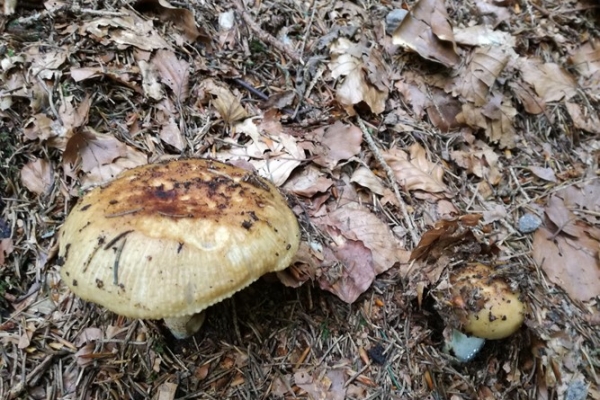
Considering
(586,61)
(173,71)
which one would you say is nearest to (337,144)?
(173,71)

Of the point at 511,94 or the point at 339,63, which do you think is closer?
the point at 339,63

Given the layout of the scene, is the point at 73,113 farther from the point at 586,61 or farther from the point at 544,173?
the point at 586,61

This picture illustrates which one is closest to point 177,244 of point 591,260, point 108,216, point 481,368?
point 108,216

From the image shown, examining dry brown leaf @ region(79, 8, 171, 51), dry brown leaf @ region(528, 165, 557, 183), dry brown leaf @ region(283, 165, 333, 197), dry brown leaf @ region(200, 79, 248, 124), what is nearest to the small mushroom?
dry brown leaf @ region(283, 165, 333, 197)

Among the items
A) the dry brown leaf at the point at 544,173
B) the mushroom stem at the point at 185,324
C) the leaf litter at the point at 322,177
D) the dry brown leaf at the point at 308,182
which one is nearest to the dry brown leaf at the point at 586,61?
the leaf litter at the point at 322,177

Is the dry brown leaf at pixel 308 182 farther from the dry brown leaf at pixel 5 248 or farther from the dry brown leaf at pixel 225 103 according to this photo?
the dry brown leaf at pixel 5 248

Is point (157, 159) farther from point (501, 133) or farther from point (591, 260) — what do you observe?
point (591, 260)

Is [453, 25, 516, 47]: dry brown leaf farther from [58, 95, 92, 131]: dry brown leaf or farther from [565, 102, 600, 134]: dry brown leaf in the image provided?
[58, 95, 92, 131]: dry brown leaf
